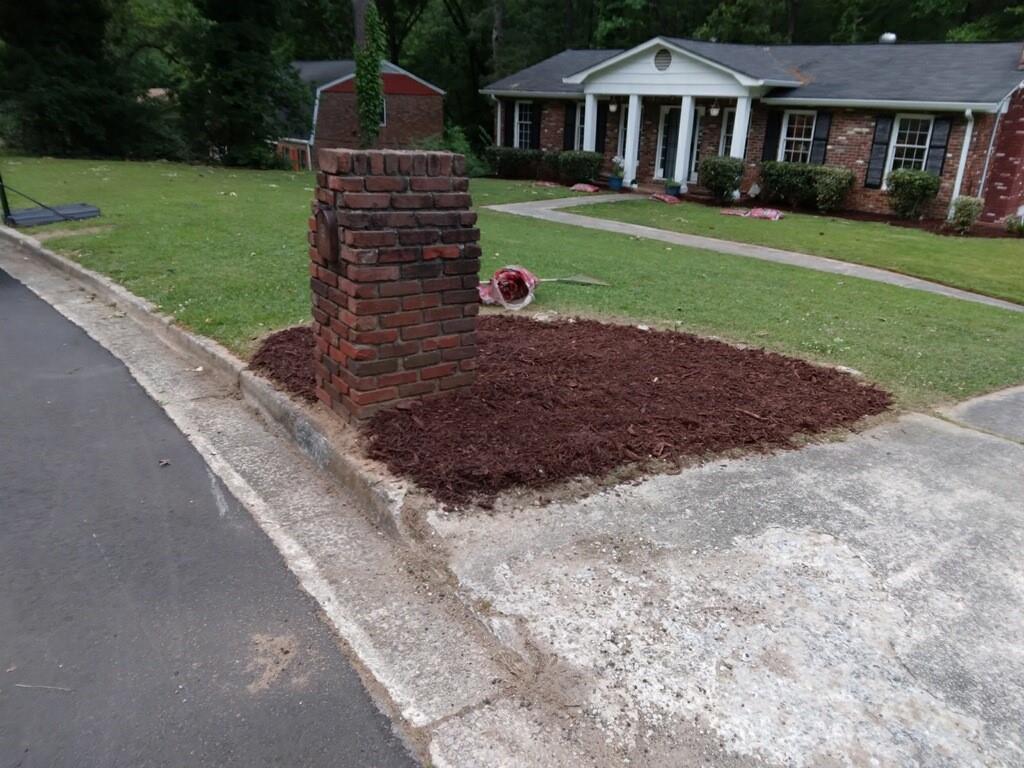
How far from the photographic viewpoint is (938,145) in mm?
17797

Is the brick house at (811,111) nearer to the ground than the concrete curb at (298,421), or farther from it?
farther from it

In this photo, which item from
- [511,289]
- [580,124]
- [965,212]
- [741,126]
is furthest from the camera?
[580,124]

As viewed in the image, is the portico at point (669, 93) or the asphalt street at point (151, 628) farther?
the portico at point (669, 93)

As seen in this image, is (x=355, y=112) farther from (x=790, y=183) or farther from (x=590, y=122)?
(x=790, y=183)

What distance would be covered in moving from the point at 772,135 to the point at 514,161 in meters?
9.23

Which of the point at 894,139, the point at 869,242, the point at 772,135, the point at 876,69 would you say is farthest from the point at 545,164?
the point at 869,242

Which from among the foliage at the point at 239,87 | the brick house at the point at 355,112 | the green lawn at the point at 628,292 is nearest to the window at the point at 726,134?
the green lawn at the point at 628,292

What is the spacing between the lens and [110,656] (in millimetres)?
→ 2625

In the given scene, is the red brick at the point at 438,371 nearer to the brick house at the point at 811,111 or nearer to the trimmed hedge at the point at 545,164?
the brick house at the point at 811,111

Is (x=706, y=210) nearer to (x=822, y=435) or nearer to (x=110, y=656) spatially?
(x=822, y=435)

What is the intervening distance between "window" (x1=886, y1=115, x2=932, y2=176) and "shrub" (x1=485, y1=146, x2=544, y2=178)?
36.2 ft

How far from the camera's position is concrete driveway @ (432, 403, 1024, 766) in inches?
91.9

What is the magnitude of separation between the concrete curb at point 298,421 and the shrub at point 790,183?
16.9m

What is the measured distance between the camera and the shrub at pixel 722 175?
20.1 meters
